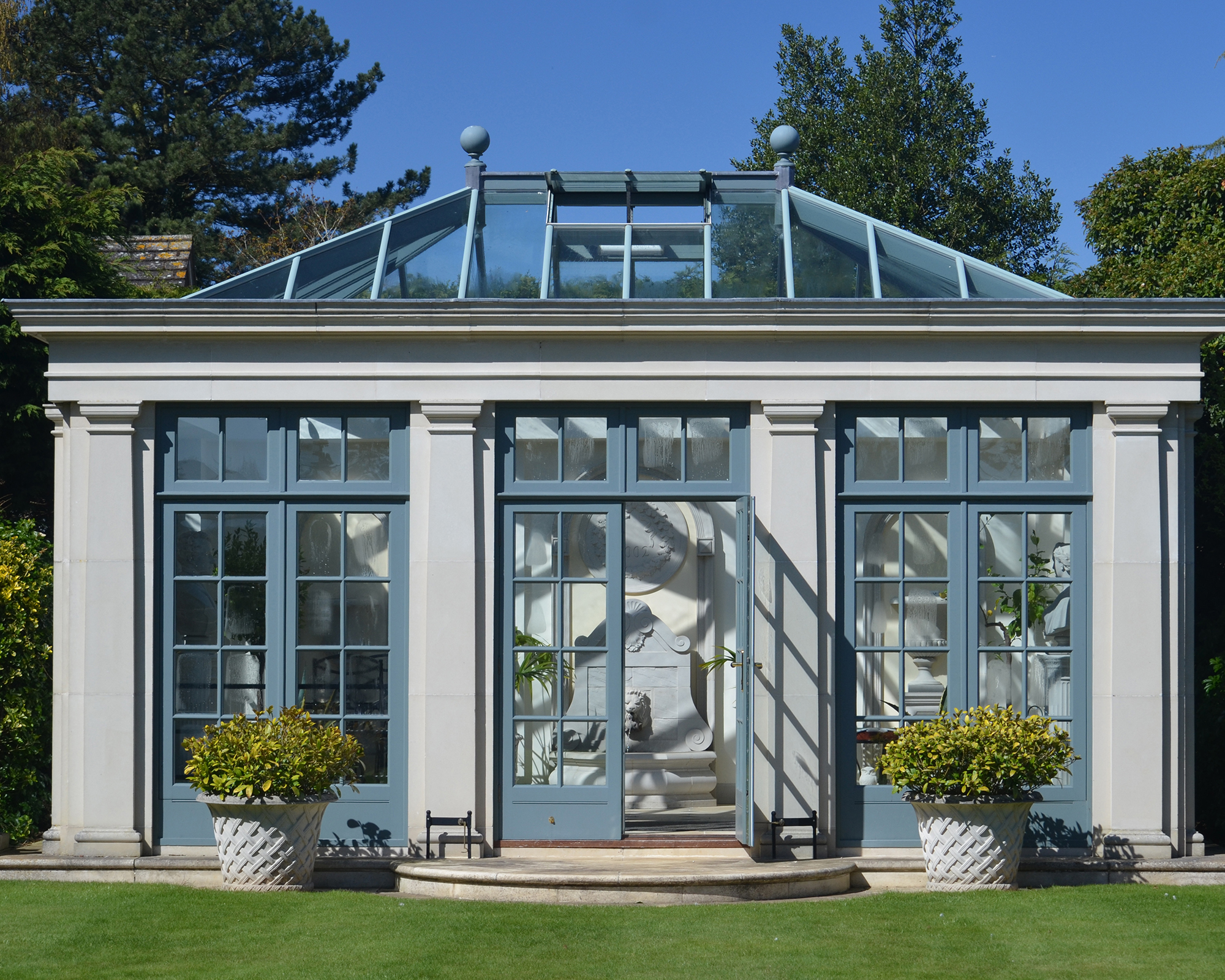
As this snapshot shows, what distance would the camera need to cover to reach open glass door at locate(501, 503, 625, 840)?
10789 millimetres

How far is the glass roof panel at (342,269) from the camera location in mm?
11539

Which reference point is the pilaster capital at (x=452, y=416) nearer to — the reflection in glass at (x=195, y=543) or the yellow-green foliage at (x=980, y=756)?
the reflection in glass at (x=195, y=543)

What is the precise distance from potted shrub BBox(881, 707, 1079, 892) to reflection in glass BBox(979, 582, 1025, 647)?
861mm

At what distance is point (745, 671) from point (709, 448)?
173cm

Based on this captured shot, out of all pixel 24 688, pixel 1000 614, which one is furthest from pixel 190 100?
pixel 1000 614

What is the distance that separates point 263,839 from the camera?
32.6 ft

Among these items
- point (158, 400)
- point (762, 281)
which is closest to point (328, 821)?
point (158, 400)

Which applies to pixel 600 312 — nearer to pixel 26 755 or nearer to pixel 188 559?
pixel 188 559

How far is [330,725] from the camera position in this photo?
10.4 meters

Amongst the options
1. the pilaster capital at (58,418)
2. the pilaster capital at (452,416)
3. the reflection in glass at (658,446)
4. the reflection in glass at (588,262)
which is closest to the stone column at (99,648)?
the pilaster capital at (58,418)

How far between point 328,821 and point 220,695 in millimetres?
1258

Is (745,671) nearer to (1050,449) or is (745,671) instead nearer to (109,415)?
(1050,449)

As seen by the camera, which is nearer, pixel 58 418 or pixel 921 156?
pixel 58 418

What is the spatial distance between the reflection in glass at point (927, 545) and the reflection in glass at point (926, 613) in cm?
10
